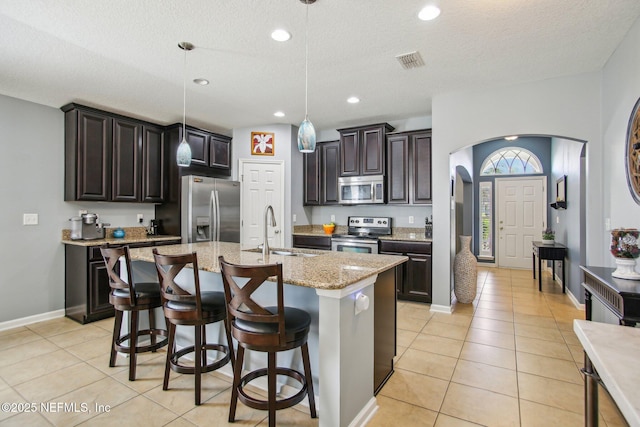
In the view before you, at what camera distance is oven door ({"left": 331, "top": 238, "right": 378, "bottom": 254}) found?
4.57m

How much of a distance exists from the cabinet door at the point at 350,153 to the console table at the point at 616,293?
3.19 m

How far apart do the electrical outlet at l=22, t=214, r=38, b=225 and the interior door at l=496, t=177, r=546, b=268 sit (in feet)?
26.1

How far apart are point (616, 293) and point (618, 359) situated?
1262 millimetres

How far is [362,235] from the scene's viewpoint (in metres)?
5.05

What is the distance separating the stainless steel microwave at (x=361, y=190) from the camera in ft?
15.9

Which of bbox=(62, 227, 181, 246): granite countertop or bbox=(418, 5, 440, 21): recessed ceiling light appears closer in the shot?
bbox=(418, 5, 440, 21): recessed ceiling light

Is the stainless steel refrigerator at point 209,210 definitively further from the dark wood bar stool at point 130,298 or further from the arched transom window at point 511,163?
the arched transom window at point 511,163

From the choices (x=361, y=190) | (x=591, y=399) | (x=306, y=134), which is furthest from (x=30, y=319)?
(x=591, y=399)

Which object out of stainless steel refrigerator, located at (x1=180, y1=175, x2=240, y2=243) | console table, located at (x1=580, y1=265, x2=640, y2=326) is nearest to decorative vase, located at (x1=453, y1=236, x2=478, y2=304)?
console table, located at (x1=580, y1=265, x2=640, y2=326)

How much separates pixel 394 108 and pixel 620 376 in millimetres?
4067

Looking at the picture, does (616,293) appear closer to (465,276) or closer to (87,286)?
(465,276)

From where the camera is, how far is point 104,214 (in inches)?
176

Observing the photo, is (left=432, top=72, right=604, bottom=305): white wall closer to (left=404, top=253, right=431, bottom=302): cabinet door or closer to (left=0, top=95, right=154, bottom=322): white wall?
(left=404, top=253, right=431, bottom=302): cabinet door

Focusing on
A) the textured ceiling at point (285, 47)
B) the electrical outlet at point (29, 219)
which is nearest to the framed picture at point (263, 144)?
the textured ceiling at point (285, 47)
